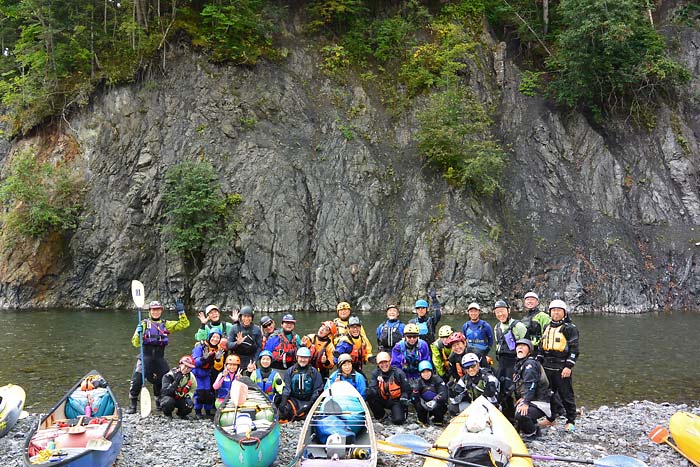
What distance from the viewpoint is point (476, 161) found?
27922mm

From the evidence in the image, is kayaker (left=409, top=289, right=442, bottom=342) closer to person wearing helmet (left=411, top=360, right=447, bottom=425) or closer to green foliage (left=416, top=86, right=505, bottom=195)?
person wearing helmet (left=411, top=360, right=447, bottom=425)

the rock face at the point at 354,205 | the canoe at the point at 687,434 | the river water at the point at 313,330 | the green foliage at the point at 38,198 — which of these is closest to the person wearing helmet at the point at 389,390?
the canoe at the point at 687,434

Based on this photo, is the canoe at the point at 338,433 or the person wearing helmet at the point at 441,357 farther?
the person wearing helmet at the point at 441,357

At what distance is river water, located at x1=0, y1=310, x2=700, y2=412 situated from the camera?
45.0 ft

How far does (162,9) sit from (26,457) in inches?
1226

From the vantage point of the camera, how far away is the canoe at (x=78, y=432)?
749 cm

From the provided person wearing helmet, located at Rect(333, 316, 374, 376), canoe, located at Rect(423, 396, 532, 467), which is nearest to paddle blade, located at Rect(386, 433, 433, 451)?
canoe, located at Rect(423, 396, 532, 467)

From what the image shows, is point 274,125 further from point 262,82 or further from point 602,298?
point 602,298

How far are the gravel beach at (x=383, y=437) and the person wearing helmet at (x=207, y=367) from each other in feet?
1.53

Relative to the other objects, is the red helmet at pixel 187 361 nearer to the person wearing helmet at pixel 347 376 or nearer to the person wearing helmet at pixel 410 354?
the person wearing helmet at pixel 347 376

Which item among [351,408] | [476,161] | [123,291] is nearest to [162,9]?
[123,291]

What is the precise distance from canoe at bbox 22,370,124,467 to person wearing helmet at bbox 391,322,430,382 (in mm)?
5128

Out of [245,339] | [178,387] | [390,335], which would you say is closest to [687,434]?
[390,335]

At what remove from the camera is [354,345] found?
1166cm
